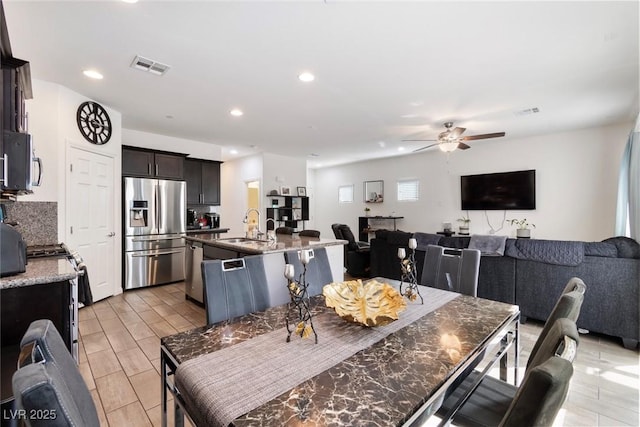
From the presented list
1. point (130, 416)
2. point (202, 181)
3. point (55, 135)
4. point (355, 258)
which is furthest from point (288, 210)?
point (130, 416)

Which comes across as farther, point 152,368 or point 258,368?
point 152,368

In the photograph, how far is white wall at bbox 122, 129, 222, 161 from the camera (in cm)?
535

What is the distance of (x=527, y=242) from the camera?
3.32m

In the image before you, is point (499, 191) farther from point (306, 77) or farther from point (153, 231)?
point (153, 231)

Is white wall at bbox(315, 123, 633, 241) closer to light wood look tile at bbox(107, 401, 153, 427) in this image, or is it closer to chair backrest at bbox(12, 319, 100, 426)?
light wood look tile at bbox(107, 401, 153, 427)

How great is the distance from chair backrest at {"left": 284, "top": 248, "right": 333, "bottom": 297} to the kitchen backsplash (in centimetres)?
315

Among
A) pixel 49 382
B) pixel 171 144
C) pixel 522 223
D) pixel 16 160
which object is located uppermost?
pixel 171 144

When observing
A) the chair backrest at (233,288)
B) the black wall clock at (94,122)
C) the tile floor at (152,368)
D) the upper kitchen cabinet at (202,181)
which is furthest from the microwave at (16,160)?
the upper kitchen cabinet at (202,181)

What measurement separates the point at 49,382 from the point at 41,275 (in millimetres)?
1775

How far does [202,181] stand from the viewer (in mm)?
6191

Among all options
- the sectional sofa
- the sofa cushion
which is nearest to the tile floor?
the sectional sofa

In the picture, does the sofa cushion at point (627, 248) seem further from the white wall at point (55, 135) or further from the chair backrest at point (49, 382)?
the white wall at point (55, 135)

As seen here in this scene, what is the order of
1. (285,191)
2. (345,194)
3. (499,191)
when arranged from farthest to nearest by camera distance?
1. (345,194)
2. (285,191)
3. (499,191)

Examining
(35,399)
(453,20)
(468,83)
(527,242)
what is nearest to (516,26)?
(453,20)
